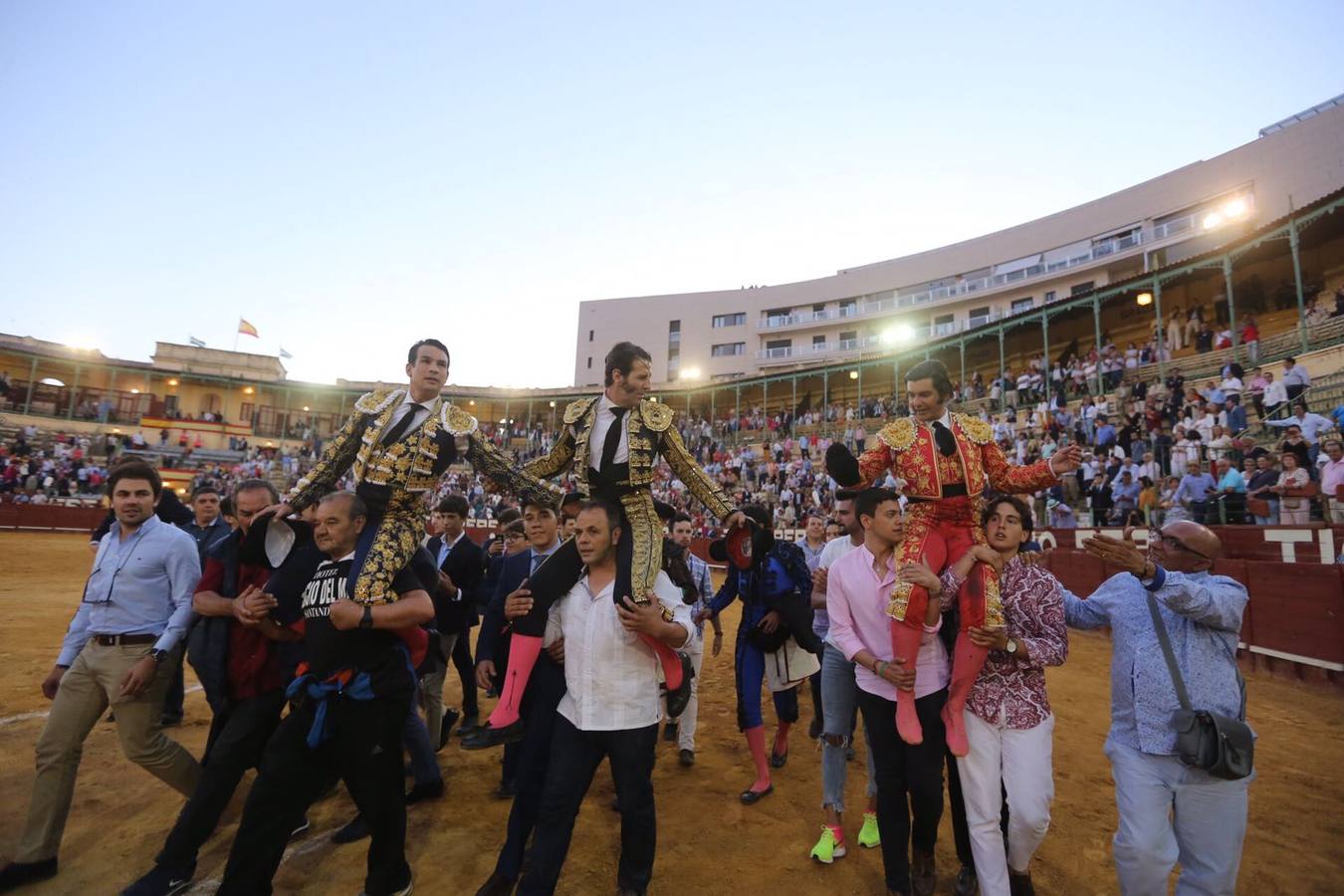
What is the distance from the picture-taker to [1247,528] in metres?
9.35

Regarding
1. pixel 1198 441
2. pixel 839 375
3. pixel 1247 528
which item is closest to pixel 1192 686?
pixel 1247 528

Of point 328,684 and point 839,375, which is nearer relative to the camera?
point 328,684

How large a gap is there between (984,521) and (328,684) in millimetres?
3143

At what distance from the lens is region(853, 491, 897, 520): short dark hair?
340cm

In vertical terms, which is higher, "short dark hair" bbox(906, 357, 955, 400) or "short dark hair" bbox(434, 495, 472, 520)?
"short dark hair" bbox(906, 357, 955, 400)

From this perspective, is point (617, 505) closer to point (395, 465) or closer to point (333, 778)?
point (395, 465)

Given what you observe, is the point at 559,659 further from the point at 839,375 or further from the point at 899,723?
the point at 839,375

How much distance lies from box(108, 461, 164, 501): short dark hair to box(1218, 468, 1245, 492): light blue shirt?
1320 centimetres

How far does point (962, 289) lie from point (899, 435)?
37.1 m

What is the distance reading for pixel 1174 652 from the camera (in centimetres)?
279

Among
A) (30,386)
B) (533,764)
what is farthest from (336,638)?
(30,386)

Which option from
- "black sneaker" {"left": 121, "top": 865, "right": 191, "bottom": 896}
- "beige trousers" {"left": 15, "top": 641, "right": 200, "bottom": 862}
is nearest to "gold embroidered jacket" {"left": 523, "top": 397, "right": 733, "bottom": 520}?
"beige trousers" {"left": 15, "top": 641, "right": 200, "bottom": 862}

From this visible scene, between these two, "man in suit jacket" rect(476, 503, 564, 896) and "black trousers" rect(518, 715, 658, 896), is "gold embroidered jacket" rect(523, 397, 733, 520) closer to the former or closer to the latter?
"man in suit jacket" rect(476, 503, 564, 896)

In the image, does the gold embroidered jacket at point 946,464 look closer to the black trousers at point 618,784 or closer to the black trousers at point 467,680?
the black trousers at point 618,784
